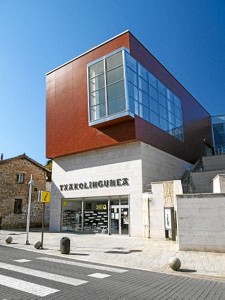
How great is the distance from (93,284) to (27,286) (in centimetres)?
178

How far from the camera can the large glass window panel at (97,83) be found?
24.5m

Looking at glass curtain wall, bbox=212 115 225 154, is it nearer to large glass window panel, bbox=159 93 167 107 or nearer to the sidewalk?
large glass window panel, bbox=159 93 167 107

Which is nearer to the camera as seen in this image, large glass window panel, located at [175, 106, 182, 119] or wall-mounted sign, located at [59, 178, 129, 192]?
wall-mounted sign, located at [59, 178, 129, 192]

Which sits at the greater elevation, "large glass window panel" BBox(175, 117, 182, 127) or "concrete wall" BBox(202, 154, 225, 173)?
"large glass window panel" BBox(175, 117, 182, 127)

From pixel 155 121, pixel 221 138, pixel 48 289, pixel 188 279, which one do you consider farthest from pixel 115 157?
pixel 221 138

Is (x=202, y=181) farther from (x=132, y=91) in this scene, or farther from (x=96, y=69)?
(x=96, y=69)

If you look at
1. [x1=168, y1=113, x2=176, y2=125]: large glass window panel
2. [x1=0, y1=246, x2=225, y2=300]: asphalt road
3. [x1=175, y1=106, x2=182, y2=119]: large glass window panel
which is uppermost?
[x1=175, y1=106, x2=182, y2=119]: large glass window panel

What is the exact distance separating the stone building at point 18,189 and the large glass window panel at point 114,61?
16167 millimetres

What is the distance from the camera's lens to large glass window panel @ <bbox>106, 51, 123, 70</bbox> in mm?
22922

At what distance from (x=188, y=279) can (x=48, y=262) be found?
18.1ft

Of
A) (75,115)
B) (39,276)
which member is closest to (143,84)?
(75,115)

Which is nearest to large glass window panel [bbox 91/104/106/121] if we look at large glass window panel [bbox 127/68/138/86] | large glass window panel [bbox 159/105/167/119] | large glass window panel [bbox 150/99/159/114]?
large glass window panel [bbox 127/68/138/86]

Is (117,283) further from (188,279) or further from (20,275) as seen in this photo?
(20,275)

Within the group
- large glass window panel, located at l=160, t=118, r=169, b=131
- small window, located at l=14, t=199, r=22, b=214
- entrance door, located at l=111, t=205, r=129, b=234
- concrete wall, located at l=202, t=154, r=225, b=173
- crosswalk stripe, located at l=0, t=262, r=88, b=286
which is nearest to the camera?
crosswalk stripe, located at l=0, t=262, r=88, b=286
